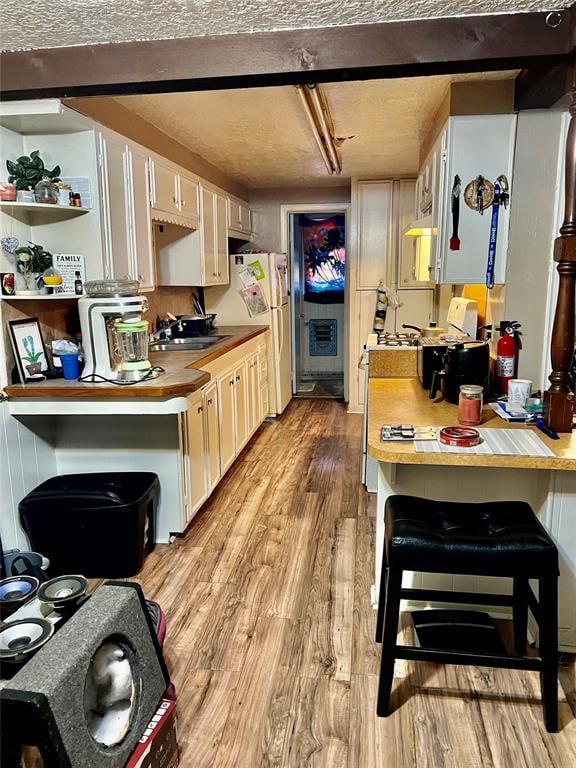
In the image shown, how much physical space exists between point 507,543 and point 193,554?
5.67 feet

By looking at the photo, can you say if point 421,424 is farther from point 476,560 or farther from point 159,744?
point 159,744

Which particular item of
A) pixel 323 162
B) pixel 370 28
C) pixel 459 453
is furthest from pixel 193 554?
pixel 323 162

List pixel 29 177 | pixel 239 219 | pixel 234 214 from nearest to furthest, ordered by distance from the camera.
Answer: pixel 29 177 → pixel 234 214 → pixel 239 219

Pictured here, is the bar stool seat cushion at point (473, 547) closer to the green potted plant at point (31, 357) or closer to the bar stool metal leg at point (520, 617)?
the bar stool metal leg at point (520, 617)

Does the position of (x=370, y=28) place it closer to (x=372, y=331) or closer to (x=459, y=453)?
(x=459, y=453)

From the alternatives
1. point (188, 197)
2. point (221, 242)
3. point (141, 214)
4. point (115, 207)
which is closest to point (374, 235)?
point (221, 242)

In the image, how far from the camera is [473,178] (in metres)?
2.53

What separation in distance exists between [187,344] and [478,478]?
2.35m

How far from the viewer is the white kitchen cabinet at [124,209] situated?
8.76 feet

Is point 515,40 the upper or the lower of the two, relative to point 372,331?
upper

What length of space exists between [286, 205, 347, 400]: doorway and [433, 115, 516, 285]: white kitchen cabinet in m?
3.74

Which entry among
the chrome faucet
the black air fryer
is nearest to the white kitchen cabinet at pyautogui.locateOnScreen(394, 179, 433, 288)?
the chrome faucet

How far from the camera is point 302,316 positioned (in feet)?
23.2

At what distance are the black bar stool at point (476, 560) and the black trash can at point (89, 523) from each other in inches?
52.3
